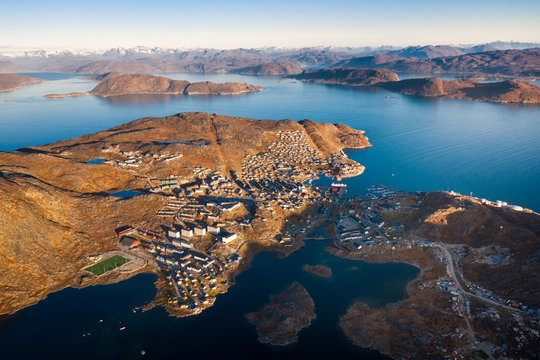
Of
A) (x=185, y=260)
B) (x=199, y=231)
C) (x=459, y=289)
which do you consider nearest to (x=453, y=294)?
(x=459, y=289)

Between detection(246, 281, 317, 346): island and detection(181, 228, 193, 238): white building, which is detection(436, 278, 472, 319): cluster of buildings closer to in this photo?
detection(246, 281, 317, 346): island

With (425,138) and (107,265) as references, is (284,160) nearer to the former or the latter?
(107,265)

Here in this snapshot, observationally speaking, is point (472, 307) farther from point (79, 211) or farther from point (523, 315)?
point (79, 211)

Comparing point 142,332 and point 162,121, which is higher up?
point 162,121

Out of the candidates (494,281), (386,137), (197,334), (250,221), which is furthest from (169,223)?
(386,137)

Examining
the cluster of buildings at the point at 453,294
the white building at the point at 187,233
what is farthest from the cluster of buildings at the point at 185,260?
the cluster of buildings at the point at 453,294

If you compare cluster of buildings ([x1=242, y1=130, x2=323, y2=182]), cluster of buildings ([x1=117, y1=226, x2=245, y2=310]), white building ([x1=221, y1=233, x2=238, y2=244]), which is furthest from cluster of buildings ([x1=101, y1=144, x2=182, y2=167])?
white building ([x1=221, y1=233, x2=238, y2=244])

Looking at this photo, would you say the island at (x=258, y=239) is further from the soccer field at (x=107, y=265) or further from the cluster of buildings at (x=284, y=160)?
the cluster of buildings at (x=284, y=160)
